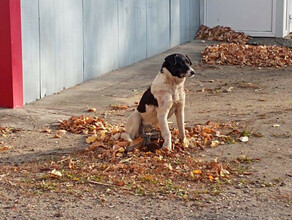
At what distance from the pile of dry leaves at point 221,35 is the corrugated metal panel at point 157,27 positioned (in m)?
1.80

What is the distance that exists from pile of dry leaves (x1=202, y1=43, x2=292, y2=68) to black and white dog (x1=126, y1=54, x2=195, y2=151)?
6.61m

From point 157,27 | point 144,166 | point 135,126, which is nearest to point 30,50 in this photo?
point 135,126

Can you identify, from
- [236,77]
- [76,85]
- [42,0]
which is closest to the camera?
[42,0]

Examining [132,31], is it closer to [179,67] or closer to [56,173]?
[179,67]

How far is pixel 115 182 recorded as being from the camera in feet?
19.4

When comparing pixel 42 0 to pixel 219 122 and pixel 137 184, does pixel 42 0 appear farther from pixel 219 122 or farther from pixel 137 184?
pixel 137 184

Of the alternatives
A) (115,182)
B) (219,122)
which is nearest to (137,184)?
(115,182)

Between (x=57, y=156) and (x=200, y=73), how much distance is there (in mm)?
6192

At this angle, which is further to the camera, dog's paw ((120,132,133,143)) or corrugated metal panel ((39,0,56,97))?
corrugated metal panel ((39,0,56,97))

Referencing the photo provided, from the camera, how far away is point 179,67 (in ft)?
22.3

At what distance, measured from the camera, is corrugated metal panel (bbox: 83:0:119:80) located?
11.7m

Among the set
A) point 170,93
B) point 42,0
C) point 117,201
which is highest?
point 42,0

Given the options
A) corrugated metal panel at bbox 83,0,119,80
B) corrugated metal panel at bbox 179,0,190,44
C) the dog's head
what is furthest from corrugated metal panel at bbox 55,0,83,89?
corrugated metal panel at bbox 179,0,190,44

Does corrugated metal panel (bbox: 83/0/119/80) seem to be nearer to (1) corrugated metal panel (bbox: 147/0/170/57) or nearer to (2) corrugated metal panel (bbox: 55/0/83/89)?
(2) corrugated metal panel (bbox: 55/0/83/89)
